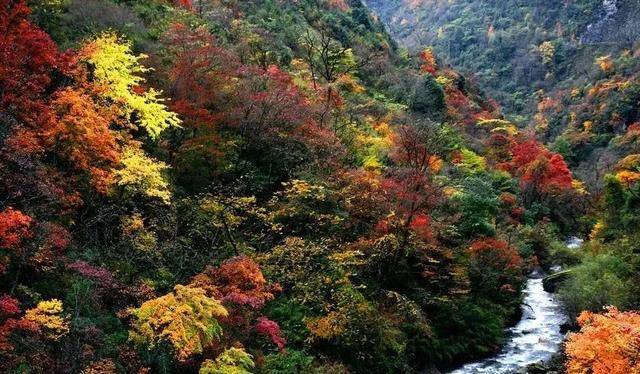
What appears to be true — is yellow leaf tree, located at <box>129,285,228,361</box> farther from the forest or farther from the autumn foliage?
the autumn foliage

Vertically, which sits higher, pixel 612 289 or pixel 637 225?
pixel 637 225

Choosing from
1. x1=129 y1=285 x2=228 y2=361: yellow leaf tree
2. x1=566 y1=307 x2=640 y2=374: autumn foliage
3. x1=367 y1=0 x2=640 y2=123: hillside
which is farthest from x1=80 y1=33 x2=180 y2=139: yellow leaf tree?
x1=367 y1=0 x2=640 y2=123: hillside

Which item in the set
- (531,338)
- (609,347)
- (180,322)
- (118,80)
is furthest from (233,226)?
(531,338)

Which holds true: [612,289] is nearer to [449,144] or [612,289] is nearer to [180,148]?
[449,144]

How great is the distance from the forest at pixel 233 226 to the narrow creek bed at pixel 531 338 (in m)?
0.62

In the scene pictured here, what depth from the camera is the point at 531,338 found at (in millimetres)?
34938

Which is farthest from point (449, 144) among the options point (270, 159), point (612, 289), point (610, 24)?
point (610, 24)

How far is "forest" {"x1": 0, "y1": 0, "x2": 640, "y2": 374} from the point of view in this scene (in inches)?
635

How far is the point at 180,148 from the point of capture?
24.9m

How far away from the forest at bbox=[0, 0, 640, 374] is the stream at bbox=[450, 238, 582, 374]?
62 centimetres

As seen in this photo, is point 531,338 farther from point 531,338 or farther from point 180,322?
point 180,322

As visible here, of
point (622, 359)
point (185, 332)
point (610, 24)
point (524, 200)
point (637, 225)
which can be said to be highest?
point (610, 24)

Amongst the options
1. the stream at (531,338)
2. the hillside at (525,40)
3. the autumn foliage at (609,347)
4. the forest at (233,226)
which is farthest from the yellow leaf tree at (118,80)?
the hillside at (525,40)

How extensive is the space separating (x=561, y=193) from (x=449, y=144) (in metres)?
22.1
